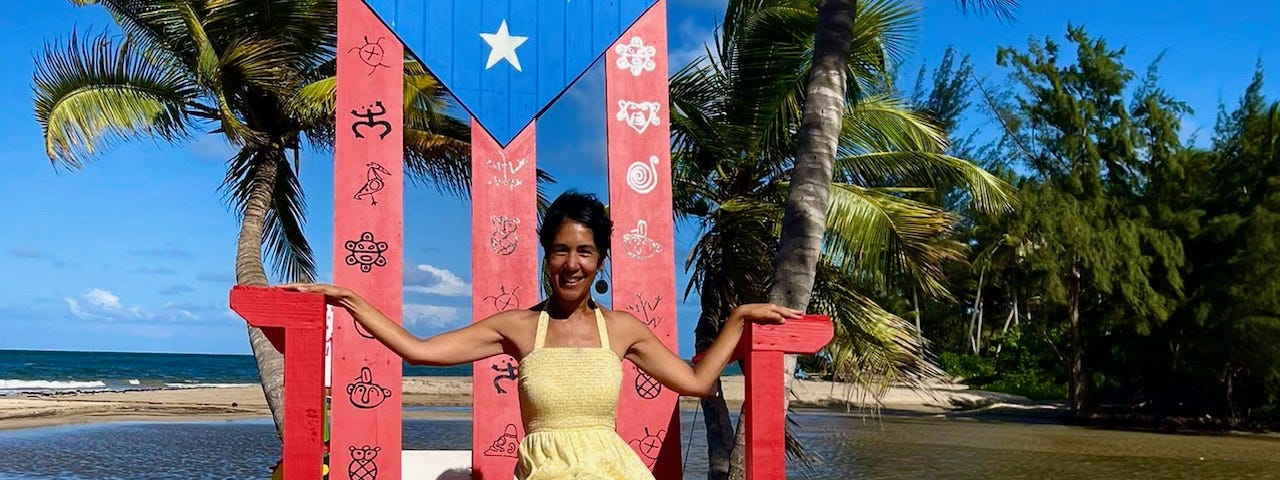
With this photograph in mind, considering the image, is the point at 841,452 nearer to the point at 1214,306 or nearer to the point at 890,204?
the point at 1214,306

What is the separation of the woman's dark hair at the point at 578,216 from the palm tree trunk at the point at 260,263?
636 centimetres

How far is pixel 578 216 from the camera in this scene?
3.15 metres

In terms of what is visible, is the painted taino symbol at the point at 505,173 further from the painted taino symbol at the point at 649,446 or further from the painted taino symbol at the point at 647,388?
the painted taino symbol at the point at 649,446

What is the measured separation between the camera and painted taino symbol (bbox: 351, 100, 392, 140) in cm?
498

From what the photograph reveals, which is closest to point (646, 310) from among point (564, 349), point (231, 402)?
point (564, 349)

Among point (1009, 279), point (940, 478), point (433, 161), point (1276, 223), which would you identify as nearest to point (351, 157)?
point (433, 161)

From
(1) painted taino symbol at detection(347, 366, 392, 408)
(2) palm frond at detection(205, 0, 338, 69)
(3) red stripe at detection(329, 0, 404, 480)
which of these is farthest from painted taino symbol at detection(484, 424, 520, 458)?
(2) palm frond at detection(205, 0, 338, 69)

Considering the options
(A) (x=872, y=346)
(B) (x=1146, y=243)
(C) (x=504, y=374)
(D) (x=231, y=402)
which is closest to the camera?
(C) (x=504, y=374)

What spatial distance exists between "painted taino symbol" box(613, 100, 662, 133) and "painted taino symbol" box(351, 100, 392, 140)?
3.57ft

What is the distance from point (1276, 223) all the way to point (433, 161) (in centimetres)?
1890

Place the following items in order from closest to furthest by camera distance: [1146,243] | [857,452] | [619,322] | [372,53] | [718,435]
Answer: [619,322]
[372,53]
[718,435]
[857,452]
[1146,243]

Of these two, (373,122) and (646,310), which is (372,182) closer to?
(373,122)

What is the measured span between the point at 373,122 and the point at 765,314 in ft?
7.81

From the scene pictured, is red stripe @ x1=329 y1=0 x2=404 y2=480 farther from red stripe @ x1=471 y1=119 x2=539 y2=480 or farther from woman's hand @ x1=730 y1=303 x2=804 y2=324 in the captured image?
woman's hand @ x1=730 y1=303 x2=804 y2=324
